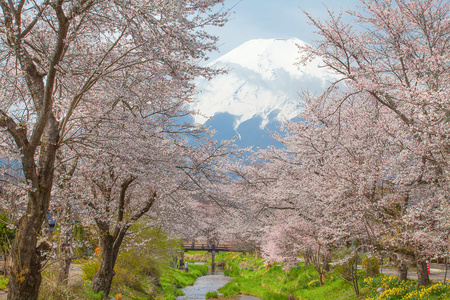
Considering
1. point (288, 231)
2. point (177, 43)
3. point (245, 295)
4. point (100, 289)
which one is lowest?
point (245, 295)

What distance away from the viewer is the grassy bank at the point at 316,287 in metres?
9.80

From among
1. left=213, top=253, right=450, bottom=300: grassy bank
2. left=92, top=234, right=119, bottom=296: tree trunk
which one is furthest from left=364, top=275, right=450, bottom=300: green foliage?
left=92, top=234, right=119, bottom=296: tree trunk

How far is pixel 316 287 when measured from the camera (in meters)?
16.5

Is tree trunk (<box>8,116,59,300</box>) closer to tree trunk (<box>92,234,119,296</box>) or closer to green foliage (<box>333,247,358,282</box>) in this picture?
tree trunk (<box>92,234,119,296</box>)

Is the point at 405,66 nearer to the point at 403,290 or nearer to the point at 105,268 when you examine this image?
the point at 403,290

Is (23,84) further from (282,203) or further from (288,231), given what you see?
(288,231)

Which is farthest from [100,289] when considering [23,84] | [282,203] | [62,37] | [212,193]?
[282,203]

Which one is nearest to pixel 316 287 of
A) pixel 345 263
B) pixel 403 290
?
pixel 345 263

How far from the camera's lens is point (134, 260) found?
15430 mm

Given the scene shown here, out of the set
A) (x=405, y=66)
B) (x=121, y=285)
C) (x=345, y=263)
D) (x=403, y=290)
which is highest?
(x=405, y=66)

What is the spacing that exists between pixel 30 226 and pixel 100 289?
18.5 feet

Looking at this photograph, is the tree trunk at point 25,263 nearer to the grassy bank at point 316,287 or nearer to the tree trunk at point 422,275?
the grassy bank at point 316,287

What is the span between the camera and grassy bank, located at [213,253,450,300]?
980 cm

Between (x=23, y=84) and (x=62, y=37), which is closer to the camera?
(x=62, y=37)
